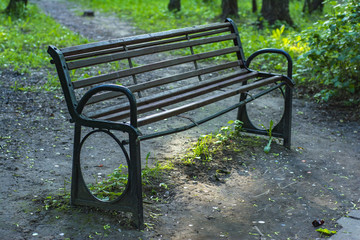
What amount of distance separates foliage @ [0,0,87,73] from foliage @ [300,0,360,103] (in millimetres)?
4131

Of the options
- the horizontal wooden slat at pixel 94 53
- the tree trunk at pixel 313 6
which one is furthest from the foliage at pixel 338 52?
the tree trunk at pixel 313 6

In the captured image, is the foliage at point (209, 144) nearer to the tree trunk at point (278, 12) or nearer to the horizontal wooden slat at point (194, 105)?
the horizontal wooden slat at point (194, 105)

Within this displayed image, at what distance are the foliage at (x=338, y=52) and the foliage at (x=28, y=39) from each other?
4131mm

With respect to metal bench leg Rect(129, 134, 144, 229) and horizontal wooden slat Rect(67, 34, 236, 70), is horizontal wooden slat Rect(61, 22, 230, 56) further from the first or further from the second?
metal bench leg Rect(129, 134, 144, 229)

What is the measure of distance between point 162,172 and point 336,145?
205cm

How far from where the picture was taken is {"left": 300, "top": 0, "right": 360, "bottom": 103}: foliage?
5371 mm

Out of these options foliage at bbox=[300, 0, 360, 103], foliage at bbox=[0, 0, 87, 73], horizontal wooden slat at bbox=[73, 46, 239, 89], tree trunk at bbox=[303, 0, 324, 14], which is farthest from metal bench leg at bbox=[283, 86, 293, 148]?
tree trunk at bbox=[303, 0, 324, 14]

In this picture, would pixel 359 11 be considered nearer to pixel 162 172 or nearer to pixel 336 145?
pixel 336 145

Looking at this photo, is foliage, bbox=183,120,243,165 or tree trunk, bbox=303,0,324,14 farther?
tree trunk, bbox=303,0,324,14

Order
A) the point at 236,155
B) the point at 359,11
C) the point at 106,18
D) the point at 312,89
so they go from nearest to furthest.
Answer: the point at 236,155 → the point at 359,11 → the point at 312,89 → the point at 106,18

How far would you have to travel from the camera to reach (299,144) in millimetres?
4738

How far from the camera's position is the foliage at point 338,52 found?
5371mm

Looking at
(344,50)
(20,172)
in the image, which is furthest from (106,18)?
(20,172)

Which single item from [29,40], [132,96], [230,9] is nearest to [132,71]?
[132,96]
